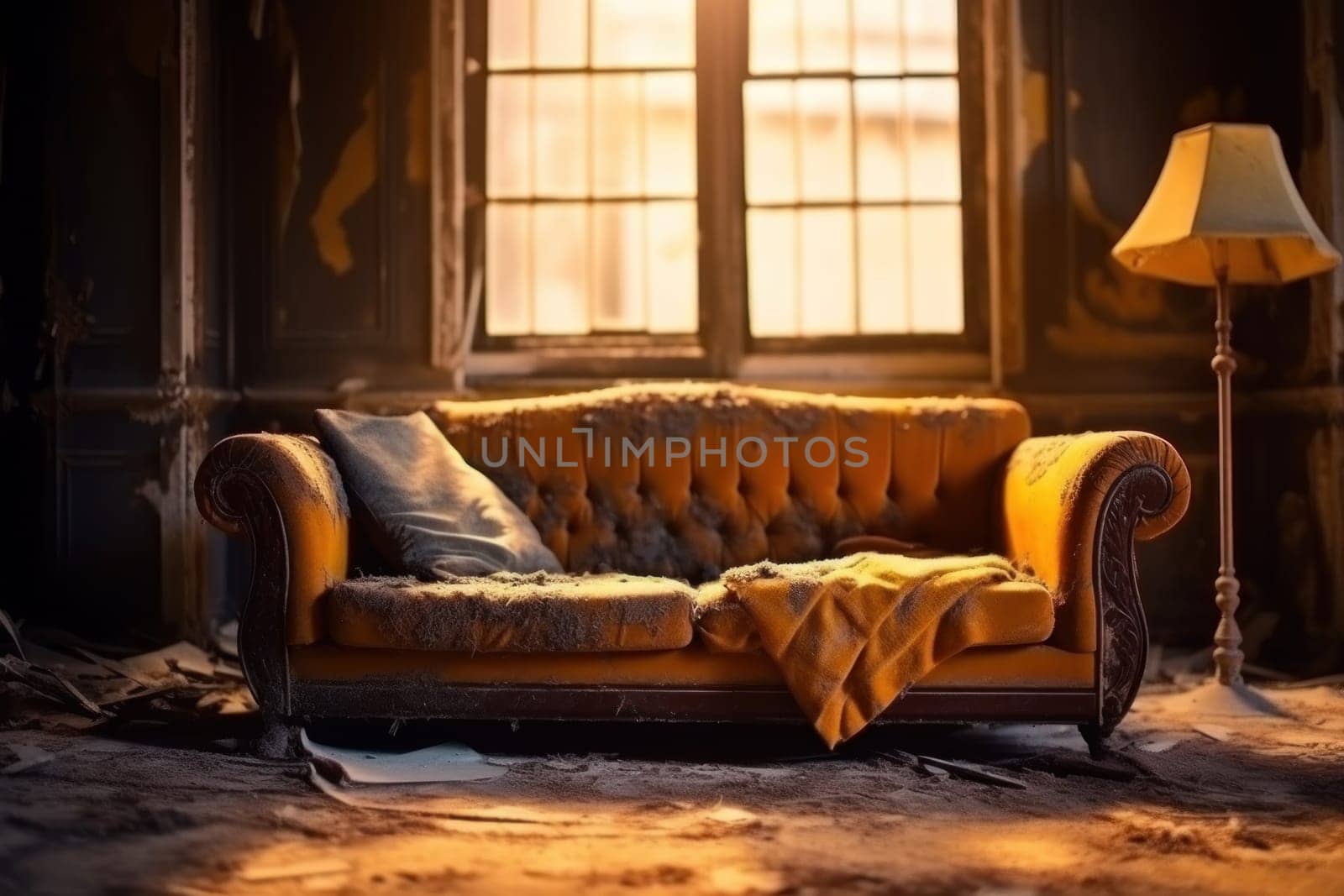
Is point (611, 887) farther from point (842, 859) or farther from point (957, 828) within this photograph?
point (957, 828)

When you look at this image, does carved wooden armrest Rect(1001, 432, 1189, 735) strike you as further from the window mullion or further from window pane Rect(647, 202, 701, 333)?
window pane Rect(647, 202, 701, 333)

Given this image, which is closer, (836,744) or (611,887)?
(611,887)

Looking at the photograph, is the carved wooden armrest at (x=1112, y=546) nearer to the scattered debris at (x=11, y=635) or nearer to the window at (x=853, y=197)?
the window at (x=853, y=197)

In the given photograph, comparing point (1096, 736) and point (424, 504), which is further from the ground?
point (424, 504)

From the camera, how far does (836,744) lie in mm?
2889

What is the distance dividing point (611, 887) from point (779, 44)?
10.5 feet

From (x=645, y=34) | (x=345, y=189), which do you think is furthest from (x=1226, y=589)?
(x=345, y=189)

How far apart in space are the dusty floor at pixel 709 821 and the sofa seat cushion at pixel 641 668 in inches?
7.0

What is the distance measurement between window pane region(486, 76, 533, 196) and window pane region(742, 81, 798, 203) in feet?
2.43

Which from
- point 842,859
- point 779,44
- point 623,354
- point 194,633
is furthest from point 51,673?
point 779,44

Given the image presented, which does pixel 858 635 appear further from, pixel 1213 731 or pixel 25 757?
pixel 25 757

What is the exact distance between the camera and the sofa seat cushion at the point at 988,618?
8.87 ft

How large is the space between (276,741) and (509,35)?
2.61m

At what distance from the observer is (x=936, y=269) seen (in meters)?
4.34
